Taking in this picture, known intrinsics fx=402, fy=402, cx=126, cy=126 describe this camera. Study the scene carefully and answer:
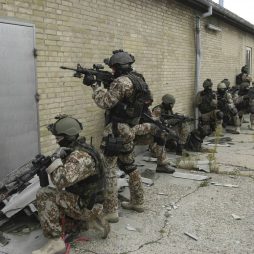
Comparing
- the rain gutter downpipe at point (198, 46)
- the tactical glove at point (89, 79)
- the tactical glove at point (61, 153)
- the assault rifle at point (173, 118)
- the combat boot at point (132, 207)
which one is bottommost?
the combat boot at point (132, 207)

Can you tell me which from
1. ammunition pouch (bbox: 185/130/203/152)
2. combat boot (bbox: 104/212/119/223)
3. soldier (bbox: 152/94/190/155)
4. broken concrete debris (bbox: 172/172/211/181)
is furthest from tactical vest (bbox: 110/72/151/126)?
ammunition pouch (bbox: 185/130/203/152)

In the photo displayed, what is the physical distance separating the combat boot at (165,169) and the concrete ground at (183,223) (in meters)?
0.11

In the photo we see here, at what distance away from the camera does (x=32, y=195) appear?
423 cm

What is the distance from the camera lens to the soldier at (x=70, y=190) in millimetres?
3510

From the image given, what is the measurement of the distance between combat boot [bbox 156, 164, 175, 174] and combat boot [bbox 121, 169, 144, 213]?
1734mm

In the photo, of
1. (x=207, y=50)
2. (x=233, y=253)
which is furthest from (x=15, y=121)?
(x=207, y=50)

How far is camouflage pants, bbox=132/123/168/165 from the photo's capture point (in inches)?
214

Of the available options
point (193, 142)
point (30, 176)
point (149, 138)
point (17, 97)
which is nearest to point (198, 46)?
point (193, 142)

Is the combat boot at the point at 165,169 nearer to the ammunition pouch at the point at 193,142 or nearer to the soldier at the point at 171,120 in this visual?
the soldier at the point at 171,120

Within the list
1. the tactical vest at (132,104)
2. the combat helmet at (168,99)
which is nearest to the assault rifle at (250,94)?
the combat helmet at (168,99)

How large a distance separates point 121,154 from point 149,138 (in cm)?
168

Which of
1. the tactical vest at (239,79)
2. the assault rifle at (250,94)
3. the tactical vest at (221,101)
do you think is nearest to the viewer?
the tactical vest at (221,101)

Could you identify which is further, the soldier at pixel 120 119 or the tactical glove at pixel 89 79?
the tactical glove at pixel 89 79

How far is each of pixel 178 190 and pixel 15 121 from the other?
2.41 meters
